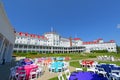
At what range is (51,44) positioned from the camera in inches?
3666

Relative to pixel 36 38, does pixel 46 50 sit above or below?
below

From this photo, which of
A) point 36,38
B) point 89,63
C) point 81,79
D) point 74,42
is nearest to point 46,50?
point 36,38

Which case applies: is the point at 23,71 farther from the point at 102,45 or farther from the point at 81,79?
the point at 102,45

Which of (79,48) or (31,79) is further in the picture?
(79,48)

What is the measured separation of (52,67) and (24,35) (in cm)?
6776

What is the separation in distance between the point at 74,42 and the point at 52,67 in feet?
330

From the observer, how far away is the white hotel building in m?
70.7

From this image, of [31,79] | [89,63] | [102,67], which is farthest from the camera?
[89,63]

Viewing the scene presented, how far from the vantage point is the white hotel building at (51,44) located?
232ft

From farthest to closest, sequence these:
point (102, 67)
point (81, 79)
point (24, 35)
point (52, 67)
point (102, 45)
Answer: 1. point (102, 45)
2. point (24, 35)
3. point (52, 67)
4. point (102, 67)
5. point (81, 79)

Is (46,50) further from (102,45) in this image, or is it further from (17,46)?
(102,45)

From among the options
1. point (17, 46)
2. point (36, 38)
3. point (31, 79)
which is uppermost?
point (36, 38)

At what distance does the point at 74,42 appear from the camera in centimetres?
11438

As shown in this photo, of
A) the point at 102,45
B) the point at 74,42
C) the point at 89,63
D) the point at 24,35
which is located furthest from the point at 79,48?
the point at 89,63
